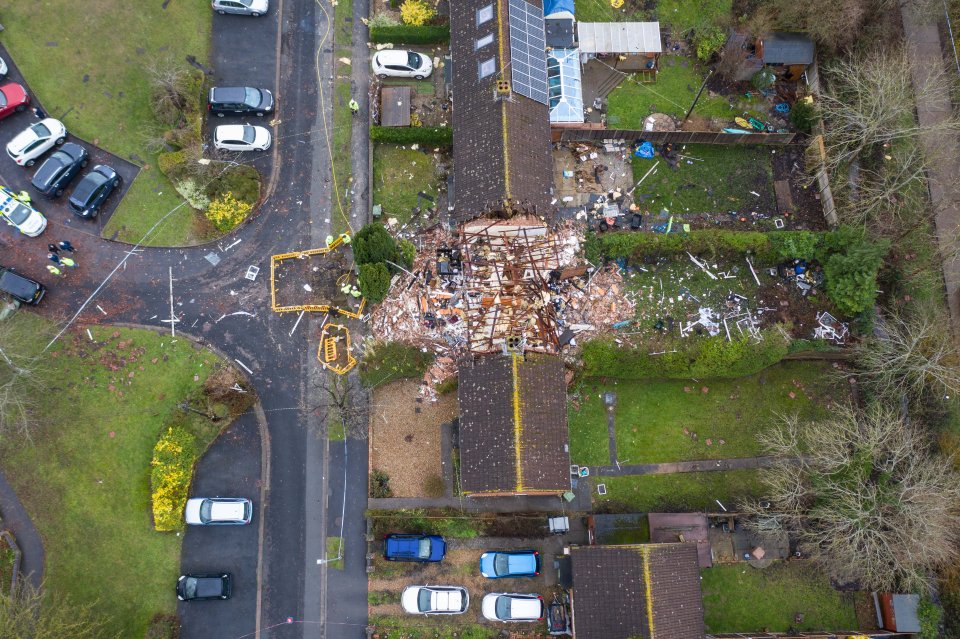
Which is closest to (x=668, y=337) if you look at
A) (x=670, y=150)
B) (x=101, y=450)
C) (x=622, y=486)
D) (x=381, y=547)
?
(x=622, y=486)

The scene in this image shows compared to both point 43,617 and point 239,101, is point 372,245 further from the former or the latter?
point 43,617

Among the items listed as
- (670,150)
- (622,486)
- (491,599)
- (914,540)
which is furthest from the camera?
(670,150)

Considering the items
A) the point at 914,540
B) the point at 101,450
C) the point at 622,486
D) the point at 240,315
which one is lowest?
the point at 914,540

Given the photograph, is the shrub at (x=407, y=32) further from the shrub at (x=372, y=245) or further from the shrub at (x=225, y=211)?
the shrub at (x=372, y=245)

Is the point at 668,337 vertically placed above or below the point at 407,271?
below

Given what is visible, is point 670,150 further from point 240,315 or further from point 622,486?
point 240,315

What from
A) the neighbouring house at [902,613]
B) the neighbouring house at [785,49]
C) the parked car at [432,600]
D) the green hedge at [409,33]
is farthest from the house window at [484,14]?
the neighbouring house at [902,613]

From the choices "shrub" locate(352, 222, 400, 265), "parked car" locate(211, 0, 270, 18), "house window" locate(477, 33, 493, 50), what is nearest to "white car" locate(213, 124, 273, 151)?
"parked car" locate(211, 0, 270, 18)
